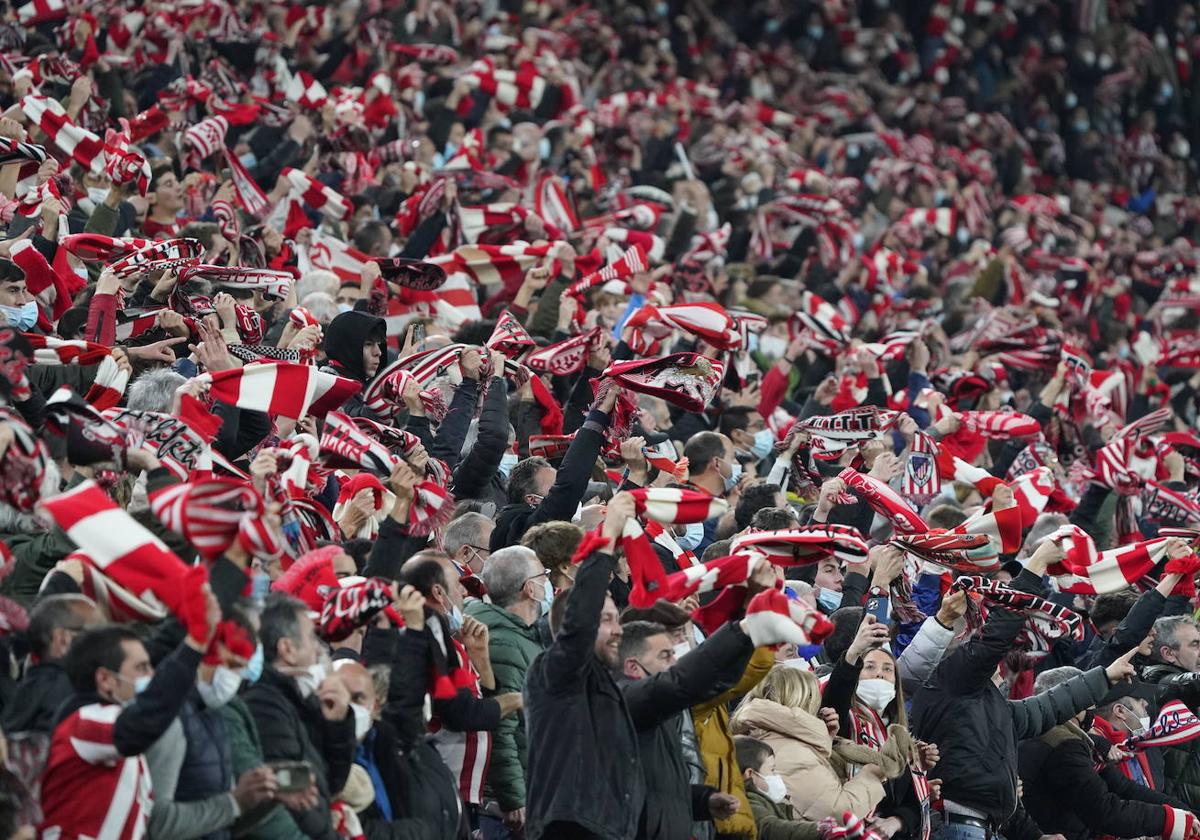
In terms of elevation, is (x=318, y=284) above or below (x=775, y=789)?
above

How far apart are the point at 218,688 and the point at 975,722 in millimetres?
3963

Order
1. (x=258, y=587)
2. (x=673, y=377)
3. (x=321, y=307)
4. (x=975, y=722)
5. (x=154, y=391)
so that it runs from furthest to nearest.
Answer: (x=321, y=307) < (x=673, y=377) < (x=975, y=722) < (x=154, y=391) < (x=258, y=587)

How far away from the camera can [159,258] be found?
364 inches

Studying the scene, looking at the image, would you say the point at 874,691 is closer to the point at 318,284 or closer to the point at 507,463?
the point at 507,463

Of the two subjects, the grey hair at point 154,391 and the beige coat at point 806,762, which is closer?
the beige coat at point 806,762

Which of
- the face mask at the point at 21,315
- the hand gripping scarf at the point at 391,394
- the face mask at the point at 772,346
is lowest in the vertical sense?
the face mask at the point at 772,346

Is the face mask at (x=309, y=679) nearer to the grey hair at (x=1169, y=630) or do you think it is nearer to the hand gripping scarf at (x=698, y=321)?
the hand gripping scarf at (x=698, y=321)

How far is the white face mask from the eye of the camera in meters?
7.46

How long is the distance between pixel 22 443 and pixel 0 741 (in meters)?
1.34

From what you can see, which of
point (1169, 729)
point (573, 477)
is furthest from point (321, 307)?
point (1169, 729)

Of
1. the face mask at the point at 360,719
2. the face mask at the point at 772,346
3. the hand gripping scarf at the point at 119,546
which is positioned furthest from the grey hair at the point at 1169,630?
the hand gripping scarf at the point at 119,546

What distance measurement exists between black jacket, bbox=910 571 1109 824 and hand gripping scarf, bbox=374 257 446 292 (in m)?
3.65

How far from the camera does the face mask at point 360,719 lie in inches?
234

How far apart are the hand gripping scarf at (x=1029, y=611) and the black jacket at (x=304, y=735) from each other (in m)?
3.46
